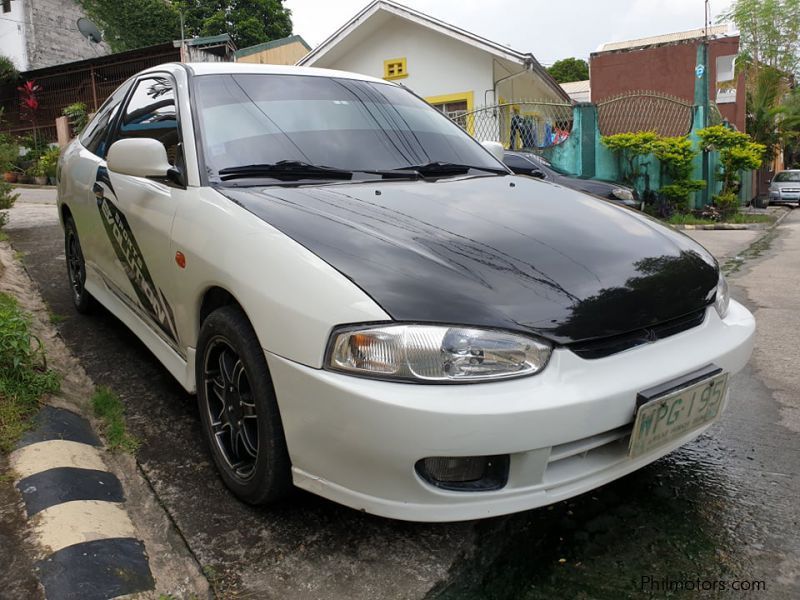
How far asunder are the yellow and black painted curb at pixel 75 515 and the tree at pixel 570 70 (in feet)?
160

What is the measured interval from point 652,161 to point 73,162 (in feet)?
36.6

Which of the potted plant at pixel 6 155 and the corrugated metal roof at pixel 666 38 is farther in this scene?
the corrugated metal roof at pixel 666 38

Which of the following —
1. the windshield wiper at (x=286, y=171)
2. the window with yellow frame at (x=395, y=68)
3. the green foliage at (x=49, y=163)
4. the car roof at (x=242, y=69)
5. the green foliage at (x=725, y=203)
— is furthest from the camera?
the green foliage at (x=49, y=163)

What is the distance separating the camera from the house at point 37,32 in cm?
2258

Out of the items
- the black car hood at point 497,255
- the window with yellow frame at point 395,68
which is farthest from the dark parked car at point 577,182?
the black car hood at point 497,255

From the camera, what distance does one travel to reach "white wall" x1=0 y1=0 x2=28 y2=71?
22531 mm

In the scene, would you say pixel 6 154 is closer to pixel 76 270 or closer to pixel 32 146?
pixel 76 270

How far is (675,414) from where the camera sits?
184 cm

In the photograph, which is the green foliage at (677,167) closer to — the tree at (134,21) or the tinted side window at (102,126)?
the tinted side window at (102,126)

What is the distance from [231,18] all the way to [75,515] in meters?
33.3

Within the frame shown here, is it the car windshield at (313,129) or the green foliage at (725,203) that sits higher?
the car windshield at (313,129)

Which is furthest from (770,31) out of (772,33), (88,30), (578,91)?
(88,30)

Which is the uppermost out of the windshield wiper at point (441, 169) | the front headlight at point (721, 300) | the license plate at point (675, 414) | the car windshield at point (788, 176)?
the windshield wiper at point (441, 169)

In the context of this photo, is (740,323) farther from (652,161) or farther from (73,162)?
(652,161)
